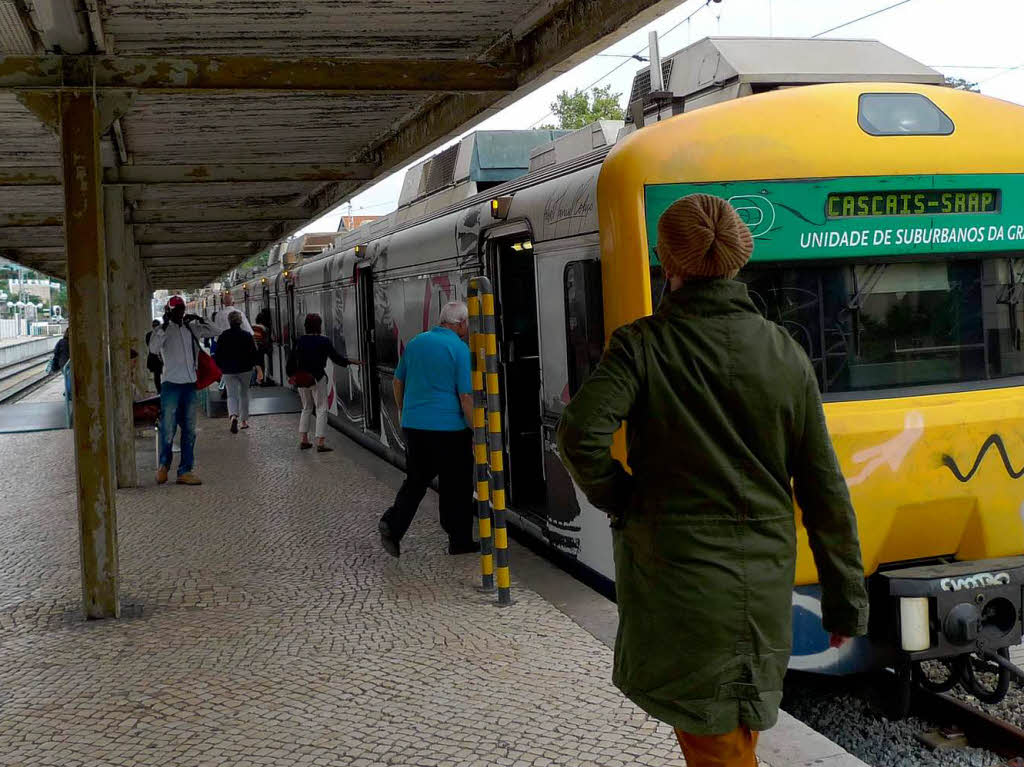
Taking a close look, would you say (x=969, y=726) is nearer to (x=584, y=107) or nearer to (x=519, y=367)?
(x=519, y=367)

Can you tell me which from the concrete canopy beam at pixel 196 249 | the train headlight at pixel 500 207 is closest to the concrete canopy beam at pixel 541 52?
the train headlight at pixel 500 207

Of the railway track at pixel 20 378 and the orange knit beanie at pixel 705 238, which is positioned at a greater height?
the orange knit beanie at pixel 705 238

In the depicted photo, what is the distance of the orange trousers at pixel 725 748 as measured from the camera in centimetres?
267

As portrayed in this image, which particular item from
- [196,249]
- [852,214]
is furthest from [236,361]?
[852,214]

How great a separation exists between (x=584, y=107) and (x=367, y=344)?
34.9 meters

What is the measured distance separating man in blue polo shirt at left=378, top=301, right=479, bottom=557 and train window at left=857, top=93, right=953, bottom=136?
9.96 ft

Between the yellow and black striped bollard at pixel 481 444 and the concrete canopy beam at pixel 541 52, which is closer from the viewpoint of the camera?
the concrete canopy beam at pixel 541 52

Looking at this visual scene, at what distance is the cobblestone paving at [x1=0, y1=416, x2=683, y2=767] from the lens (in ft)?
14.7

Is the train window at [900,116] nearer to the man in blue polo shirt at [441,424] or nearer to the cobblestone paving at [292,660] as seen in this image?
the cobblestone paving at [292,660]

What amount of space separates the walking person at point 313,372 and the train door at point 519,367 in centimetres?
589

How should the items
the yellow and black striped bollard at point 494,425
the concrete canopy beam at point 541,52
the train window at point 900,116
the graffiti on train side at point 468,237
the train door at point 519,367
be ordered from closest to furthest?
the train window at point 900,116, the concrete canopy beam at point 541,52, the yellow and black striped bollard at point 494,425, the train door at point 519,367, the graffiti on train side at point 468,237

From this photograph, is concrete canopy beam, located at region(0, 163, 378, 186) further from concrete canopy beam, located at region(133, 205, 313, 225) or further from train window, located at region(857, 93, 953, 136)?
train window, located at region(857, 93, 953, 136)

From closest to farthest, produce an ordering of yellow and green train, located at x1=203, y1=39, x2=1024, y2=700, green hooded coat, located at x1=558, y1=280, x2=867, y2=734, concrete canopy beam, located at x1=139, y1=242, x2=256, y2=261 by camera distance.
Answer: green hooded coat, located at x1=558, y1=280, x2=867, y2=734 → yellow and green train, located at x1=203, y1=39, x2=1024, y2=700 → concrete canopy beam, located at x1=139, y1=242, x2=256, y2=261

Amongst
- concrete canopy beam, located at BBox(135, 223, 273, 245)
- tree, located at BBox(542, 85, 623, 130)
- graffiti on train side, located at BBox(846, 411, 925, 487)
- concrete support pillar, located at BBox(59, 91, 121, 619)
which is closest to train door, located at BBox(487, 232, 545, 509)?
concrete support pillar, located at BBox(59, 91, 121, 619)
